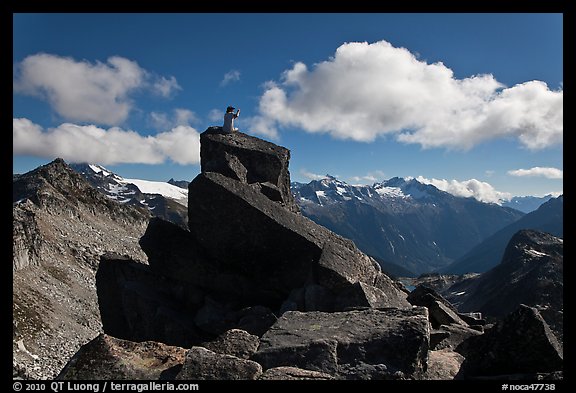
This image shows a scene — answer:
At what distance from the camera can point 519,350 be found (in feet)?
47.6

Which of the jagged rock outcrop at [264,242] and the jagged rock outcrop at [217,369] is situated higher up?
the jagged rock outcrop at [264,242]

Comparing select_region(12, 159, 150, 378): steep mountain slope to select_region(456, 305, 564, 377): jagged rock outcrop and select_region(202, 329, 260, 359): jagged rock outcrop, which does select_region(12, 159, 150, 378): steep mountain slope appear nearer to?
select_region(202, 329, 260, 359): jagged rock outcrop

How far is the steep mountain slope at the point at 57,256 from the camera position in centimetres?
5694

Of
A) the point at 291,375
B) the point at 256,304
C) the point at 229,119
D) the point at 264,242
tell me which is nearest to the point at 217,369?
the point at 291,375

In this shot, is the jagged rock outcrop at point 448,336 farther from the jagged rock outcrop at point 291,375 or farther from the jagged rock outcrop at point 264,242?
the jagged rock outcrop at point 291,375

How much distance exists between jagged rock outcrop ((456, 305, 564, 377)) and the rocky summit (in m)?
0.10

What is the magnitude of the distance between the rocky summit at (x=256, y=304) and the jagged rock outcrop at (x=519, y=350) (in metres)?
0.10

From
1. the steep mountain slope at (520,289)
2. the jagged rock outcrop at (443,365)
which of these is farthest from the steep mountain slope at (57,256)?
the steep mountain slope at (520,289)

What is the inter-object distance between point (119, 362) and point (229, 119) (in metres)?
22.1

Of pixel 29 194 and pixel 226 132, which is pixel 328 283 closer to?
pixel 226 132

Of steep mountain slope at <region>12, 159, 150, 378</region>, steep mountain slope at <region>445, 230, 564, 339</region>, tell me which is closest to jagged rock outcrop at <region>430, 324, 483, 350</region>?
steep mountain slope at <region>12, 159, 150, 378</region>

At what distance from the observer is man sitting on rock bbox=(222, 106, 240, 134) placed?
32.0m

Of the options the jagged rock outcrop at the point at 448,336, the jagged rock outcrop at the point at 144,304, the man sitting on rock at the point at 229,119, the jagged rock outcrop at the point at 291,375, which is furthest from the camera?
the man sitting on rock at the point at 229,119

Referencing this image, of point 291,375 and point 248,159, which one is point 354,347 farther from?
point 248,159
